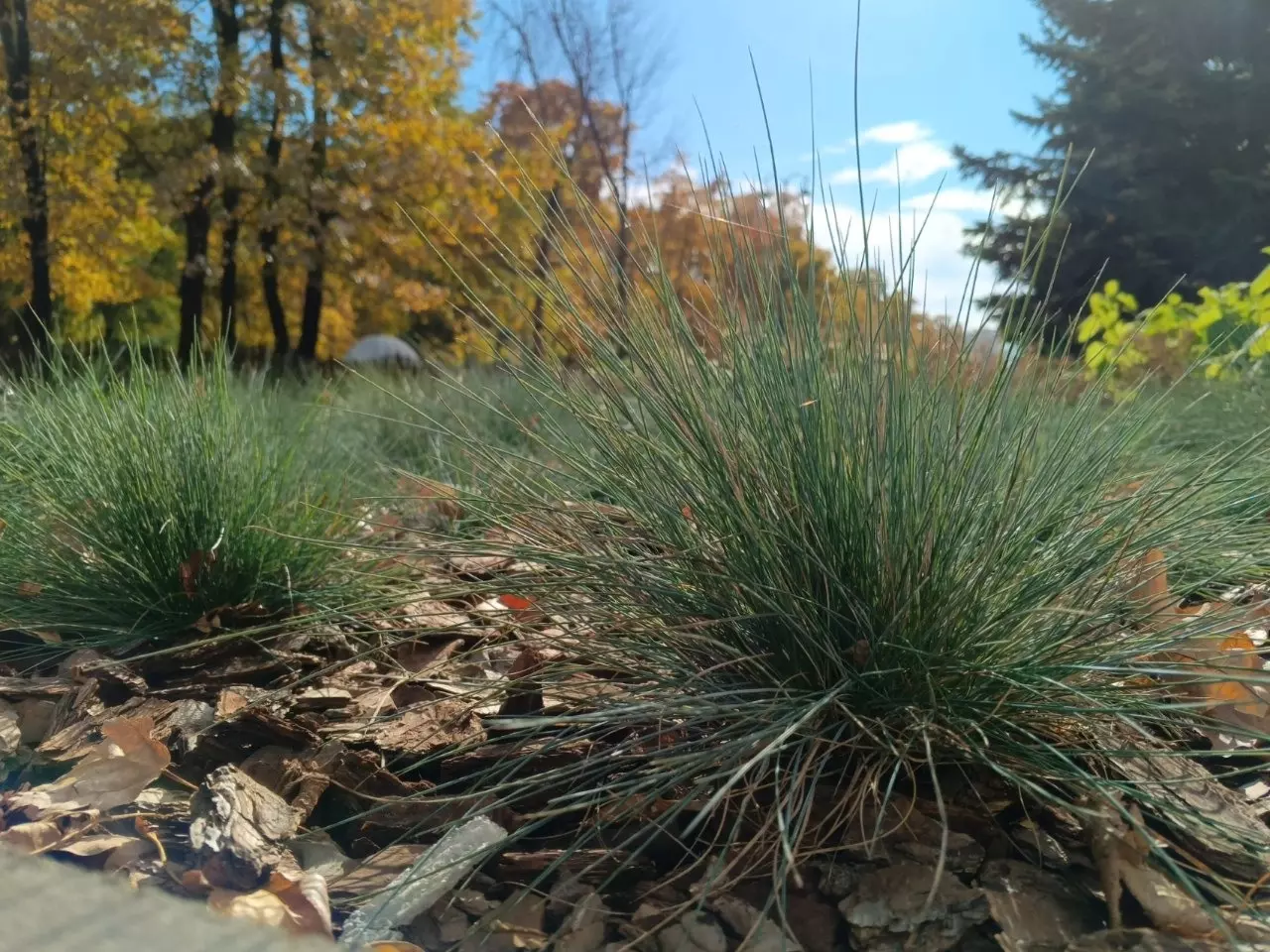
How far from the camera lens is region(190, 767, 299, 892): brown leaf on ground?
1.25 meters

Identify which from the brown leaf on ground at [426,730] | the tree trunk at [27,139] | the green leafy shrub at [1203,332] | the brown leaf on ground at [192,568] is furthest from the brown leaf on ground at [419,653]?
the tree trunk at [27,139]

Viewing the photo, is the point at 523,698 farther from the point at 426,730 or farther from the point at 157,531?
the point at 157,531

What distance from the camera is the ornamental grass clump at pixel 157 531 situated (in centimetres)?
203

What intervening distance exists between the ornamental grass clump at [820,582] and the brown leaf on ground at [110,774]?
0.56 m

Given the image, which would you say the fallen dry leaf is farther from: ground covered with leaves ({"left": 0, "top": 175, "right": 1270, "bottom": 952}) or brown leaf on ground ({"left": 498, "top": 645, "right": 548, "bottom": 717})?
brown leaf on ground ({"left": 498, "top": 645, "right": 548, "bottom": 717})

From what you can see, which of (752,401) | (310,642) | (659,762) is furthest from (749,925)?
(310,642)

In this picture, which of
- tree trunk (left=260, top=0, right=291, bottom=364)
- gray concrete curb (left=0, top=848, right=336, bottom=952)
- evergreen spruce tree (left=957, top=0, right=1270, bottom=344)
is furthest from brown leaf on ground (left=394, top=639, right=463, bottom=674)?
evergreen spruce tree (left=957, top=0, right=1270, bottom=344)

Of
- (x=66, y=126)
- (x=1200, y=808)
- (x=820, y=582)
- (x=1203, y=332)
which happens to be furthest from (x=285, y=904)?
(x=66, y=126)

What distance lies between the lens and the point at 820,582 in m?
1.34

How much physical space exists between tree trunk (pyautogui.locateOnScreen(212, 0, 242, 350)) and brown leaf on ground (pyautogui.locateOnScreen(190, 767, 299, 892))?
1112 cm

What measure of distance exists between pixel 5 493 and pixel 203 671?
900mm

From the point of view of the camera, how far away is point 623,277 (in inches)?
58.6

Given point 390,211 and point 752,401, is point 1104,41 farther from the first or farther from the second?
point 752,401

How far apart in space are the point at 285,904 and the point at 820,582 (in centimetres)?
79
